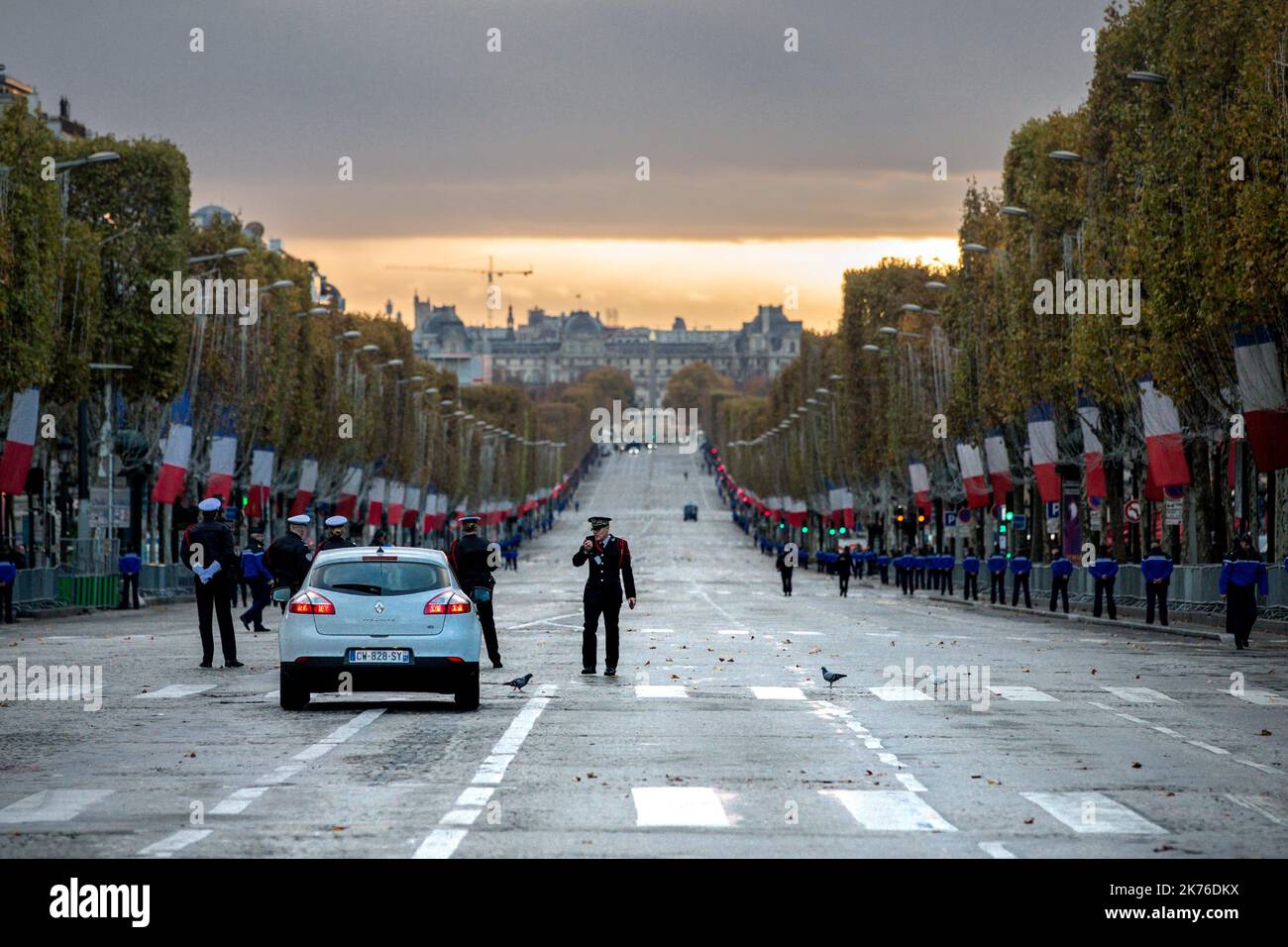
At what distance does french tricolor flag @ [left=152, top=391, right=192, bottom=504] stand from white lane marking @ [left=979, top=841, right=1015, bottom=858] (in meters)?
52.4

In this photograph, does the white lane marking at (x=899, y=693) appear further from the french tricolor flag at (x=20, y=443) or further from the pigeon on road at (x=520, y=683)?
the french tricolor flag at (x=20, y=443)

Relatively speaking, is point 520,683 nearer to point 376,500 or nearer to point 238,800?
point 238,800

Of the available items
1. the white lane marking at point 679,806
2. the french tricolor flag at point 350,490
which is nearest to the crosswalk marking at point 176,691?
the white lane marking at point 679,806

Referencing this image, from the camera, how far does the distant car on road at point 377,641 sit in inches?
852

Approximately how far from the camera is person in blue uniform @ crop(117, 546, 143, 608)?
57562 mm

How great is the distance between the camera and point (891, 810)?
14.0 meters

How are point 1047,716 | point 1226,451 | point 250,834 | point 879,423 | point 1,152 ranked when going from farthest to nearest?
point 879,423, point 1226,451, point 1,152, point 1047,716, point 250,834

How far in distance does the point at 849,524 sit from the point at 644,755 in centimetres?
10087

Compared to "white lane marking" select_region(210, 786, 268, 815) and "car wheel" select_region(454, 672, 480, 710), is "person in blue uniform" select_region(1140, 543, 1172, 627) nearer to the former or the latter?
"car wheel" select_region(454, 672, 480, 710)

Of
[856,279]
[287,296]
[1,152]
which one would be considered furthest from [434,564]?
[856,279]

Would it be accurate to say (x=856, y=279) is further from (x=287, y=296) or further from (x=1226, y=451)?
(x=1226, y=451)

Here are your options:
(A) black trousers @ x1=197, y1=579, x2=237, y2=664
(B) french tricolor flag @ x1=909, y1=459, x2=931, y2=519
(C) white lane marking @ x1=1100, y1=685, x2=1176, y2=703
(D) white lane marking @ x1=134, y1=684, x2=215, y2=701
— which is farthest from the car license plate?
(B) french tricolor flag @ x1=909, y1=459, x2=931, y2=519

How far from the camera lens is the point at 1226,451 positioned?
206 ft

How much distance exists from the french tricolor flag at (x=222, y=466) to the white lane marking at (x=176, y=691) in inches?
1690
